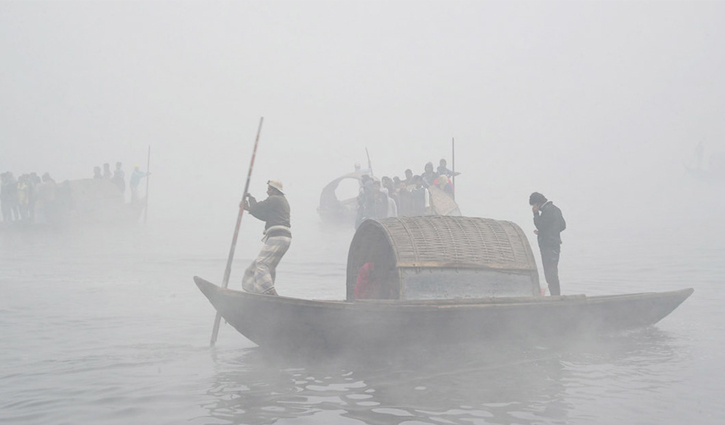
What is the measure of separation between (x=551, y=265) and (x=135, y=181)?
24063 millimetres

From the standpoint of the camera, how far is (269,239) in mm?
8062

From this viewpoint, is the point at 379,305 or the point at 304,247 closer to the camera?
the point at 379,305

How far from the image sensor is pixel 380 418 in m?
5.04

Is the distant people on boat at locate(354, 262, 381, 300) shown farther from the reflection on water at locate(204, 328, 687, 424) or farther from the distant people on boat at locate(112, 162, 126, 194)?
the distant people on boat at locate(112, 162, 126, 194)

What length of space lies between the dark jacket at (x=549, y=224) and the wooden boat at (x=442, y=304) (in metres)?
1.08

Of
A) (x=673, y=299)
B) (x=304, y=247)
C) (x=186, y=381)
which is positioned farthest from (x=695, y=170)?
(x=186, y=381)

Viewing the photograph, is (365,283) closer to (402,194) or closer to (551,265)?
(551,265)

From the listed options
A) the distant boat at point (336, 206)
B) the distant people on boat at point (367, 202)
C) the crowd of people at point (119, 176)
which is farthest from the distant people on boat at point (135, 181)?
the distant people on boat at point (367, 202)

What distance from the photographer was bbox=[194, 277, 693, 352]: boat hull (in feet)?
21.9

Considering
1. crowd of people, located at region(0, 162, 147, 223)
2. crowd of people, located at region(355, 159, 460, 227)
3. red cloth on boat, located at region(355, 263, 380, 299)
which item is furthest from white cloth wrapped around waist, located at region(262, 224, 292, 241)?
crowd of people, located at region(0, 162, 147, 223)

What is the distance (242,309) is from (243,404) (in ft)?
5.59

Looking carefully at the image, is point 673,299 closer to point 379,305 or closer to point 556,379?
point 556,379

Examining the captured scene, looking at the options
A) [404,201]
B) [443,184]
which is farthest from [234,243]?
[443,184]

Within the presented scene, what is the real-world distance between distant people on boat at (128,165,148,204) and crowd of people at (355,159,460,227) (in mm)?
13329
